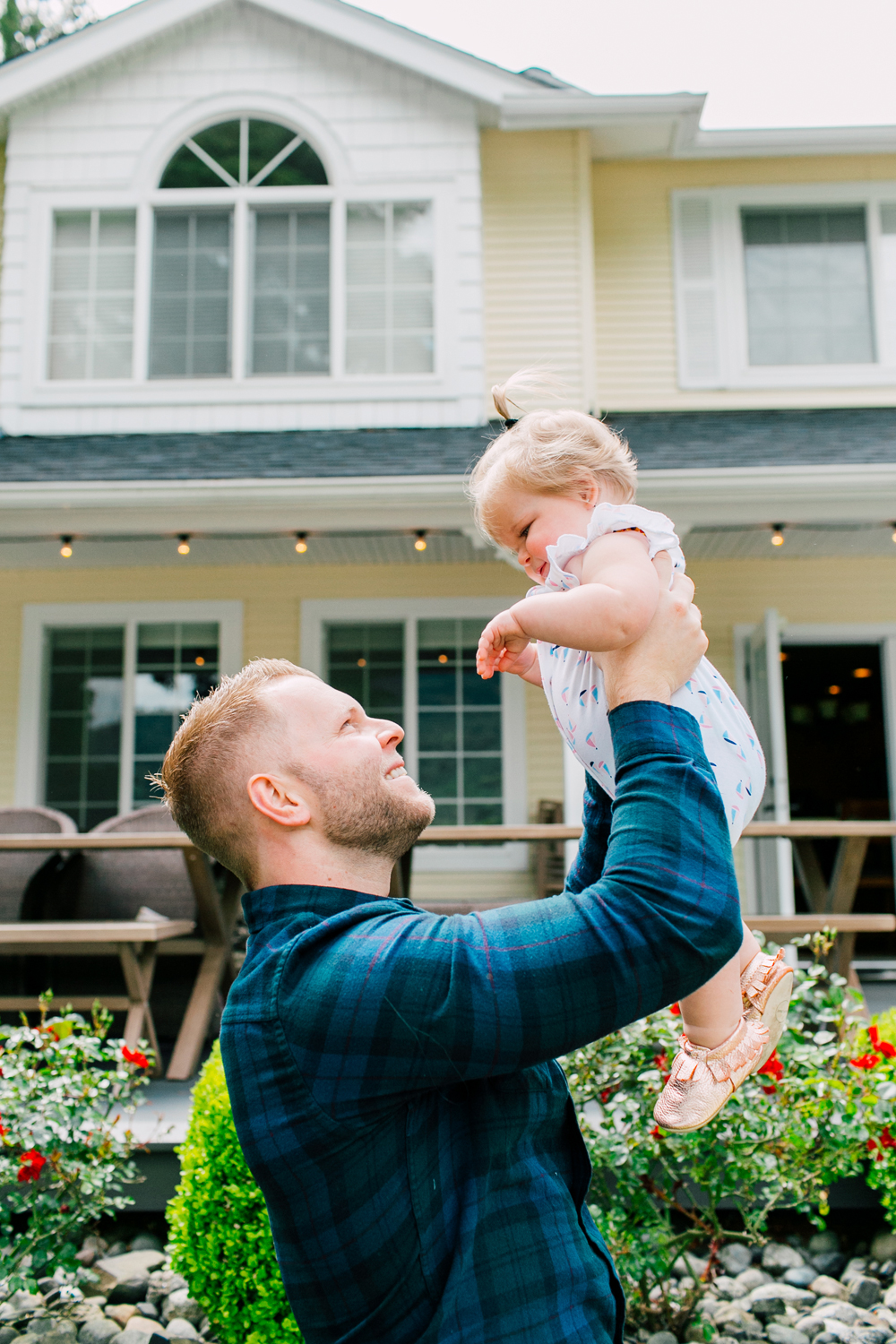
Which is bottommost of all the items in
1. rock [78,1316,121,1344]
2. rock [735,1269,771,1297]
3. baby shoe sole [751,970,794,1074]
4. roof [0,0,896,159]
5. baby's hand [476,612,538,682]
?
rock [735,1269,771,1297]

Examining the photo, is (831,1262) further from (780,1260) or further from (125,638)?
(125,638)

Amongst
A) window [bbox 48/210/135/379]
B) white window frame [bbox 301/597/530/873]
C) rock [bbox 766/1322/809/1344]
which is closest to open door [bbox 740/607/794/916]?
white window frame [bbox 301/597/530/873]

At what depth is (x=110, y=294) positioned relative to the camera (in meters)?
7.43

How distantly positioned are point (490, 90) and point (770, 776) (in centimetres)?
492

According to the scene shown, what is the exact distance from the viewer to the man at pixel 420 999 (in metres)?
0.93

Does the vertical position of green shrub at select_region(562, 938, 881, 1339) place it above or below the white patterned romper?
below

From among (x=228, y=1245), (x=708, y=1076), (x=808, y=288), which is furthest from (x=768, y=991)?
(x=808, y=288)

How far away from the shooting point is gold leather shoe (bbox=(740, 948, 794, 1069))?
1.40 metres

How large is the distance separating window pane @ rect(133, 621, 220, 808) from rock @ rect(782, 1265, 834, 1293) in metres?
5.09

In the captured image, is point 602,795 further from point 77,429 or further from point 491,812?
point 77,429

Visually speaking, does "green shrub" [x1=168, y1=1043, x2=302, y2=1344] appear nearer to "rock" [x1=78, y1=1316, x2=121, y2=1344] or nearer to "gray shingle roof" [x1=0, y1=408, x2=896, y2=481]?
"rock" [x1=78, y1=1316, x2=121, y2=1344]

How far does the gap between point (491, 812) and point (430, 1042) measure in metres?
6.22

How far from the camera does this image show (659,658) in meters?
1.05

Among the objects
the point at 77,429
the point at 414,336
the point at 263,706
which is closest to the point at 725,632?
the point at 414,336
